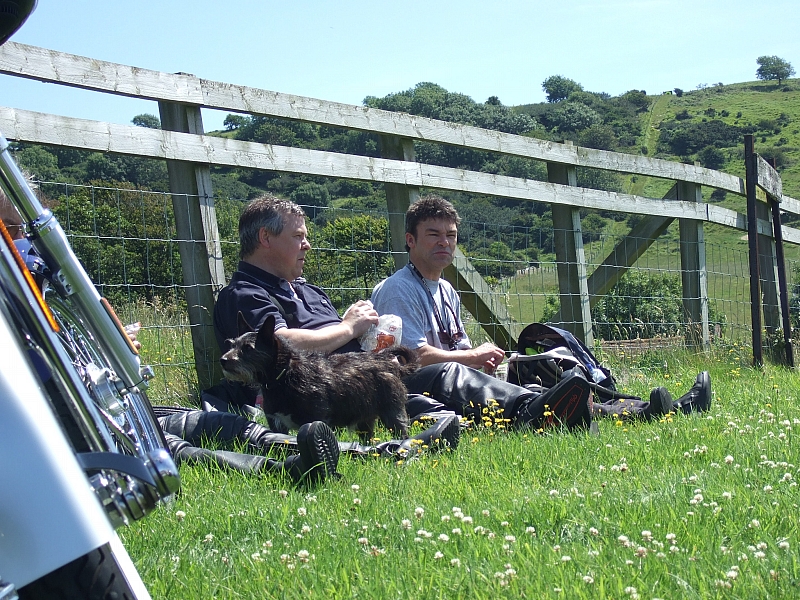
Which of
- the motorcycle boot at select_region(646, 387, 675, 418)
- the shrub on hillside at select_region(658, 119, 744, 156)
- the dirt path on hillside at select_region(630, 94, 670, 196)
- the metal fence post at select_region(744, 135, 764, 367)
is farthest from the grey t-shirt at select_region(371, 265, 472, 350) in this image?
the shrub on hillside at select_region(658, 119, 744, 156)

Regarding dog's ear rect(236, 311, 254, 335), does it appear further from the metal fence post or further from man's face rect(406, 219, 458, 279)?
the metal fence post

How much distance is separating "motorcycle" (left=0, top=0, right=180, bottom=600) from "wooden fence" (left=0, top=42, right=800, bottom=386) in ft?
9.18

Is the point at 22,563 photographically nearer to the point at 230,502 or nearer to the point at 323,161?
the point at 230,502

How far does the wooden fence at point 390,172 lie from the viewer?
441cm

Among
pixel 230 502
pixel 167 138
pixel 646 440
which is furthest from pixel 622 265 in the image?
pixel 230 502

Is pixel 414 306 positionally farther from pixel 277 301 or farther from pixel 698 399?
pixel 698 399

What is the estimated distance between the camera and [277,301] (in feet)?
16.2

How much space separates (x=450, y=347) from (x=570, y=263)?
2452mm

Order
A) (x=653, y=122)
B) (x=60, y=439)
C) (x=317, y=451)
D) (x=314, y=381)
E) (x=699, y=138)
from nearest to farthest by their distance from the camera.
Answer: (x=60, y=439) < (x=317, y=451) < (x=314, y=381) < (x=699, y=138) < (x=653, y=122)

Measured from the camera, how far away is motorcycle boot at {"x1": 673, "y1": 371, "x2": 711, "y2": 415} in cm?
496

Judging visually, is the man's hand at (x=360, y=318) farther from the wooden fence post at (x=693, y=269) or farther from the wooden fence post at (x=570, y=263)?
the wooden fence post at (x=693, y=269)

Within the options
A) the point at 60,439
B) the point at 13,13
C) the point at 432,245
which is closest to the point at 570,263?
the point at 432,245

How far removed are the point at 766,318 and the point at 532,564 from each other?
29.0ft

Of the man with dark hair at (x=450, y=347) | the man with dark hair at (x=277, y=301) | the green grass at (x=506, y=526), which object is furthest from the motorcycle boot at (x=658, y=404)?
the man with dark hair at (x=277, y=301)
